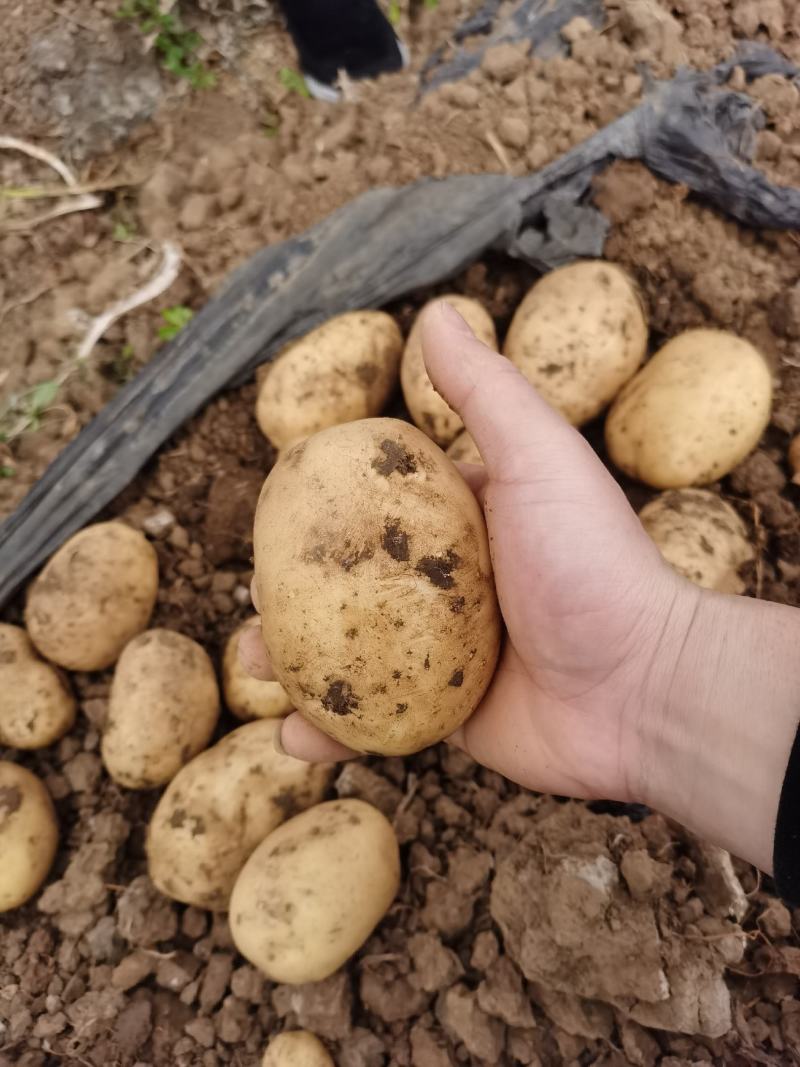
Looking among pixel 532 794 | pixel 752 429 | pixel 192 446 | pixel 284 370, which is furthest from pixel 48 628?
pixel 752 429

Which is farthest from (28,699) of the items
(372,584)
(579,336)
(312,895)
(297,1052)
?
(579,336)

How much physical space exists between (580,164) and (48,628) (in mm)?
2108

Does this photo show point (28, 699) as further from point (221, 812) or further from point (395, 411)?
point (395, 411)

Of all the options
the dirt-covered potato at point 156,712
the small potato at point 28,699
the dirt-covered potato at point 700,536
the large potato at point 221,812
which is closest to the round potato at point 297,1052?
the large potato at point 221,812

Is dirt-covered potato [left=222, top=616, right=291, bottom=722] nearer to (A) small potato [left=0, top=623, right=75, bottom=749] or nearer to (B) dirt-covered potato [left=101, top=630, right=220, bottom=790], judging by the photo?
(B) dirt-covered potato [left=101, top=630, right=220, bottom=790]

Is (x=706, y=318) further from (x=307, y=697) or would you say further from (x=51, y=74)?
(x=51, y=74)

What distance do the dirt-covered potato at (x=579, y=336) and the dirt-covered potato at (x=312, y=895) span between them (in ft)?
3.99

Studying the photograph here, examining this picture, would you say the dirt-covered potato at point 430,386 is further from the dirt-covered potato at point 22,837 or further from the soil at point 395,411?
A: the dirt-covered potato at point 22,837

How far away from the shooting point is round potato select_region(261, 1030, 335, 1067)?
163cm

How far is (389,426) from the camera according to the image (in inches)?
53.1

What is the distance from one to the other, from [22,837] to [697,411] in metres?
2.05

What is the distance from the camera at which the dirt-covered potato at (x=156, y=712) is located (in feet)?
6.28

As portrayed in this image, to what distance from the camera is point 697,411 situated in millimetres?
1933

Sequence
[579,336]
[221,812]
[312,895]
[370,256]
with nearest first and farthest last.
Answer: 1. [312,895]
2. [221,812]
3. [579,336]
4. [370,256]
